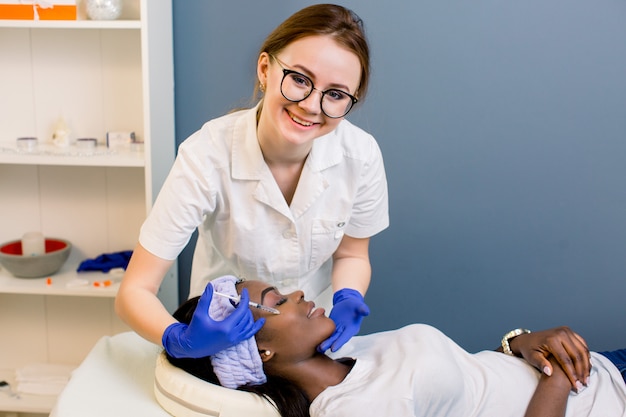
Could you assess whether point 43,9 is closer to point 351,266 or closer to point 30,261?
point 30,261

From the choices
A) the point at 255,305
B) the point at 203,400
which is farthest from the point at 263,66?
the point at 203,400

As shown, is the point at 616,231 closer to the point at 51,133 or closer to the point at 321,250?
the point at 321,250

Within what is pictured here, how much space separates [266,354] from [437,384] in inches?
14.5

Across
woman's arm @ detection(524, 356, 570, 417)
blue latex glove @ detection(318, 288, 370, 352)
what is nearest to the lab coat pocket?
blue latex glove @ detection(318, 288, 370, 352)

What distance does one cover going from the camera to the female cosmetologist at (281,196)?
138cm

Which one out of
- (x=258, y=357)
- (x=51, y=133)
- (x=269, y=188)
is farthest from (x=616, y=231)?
(x=51, y=133)

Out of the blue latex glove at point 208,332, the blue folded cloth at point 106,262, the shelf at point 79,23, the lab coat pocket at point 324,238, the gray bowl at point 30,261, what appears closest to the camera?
the blue latex glove at point 208,332

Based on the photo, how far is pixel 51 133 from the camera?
7.33 feet

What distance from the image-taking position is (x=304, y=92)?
138 centimetres

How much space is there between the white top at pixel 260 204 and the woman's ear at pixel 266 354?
12.8 inches

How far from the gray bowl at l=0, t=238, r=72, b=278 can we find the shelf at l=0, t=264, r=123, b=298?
0.02m

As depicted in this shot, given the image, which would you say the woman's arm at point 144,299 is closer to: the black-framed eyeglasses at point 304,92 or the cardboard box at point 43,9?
the black-framed eyeglasses at point 304,92

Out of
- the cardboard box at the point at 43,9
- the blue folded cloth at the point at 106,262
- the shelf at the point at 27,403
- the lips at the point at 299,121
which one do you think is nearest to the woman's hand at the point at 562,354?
the lips at the point at 299,121

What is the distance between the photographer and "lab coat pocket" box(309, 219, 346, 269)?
1.63 meters
